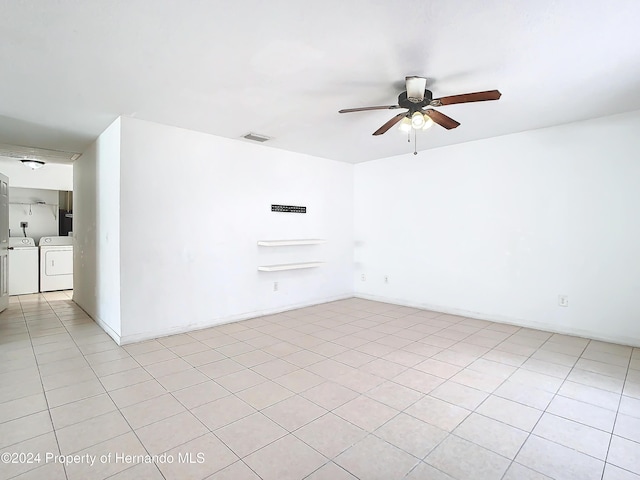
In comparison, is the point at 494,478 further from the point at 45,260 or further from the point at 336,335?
the point at 45,260

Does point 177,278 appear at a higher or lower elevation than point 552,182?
lower

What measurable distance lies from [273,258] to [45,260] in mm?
4902

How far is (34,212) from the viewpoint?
6965mm

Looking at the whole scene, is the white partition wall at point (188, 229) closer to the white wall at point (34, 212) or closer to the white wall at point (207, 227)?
the white wall at point (207, 227)

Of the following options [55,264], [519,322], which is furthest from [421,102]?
[55,264]

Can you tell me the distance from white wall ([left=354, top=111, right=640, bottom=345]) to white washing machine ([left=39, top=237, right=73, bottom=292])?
624cm

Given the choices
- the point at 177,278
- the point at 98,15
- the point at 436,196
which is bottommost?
the point at 177,278

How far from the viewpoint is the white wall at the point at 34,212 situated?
22.2 feet

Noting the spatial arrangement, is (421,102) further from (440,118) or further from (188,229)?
(188,229)

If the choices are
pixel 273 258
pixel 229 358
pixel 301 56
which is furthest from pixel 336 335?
pixel 301 56

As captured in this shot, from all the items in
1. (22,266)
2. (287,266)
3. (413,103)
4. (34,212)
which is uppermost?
(413,103)

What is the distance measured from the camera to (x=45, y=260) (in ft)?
21.0

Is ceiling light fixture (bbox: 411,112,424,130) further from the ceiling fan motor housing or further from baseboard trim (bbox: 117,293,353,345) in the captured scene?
baseboard trim (bbox: 117,293,353,345)

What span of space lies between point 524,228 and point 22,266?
8485mm
